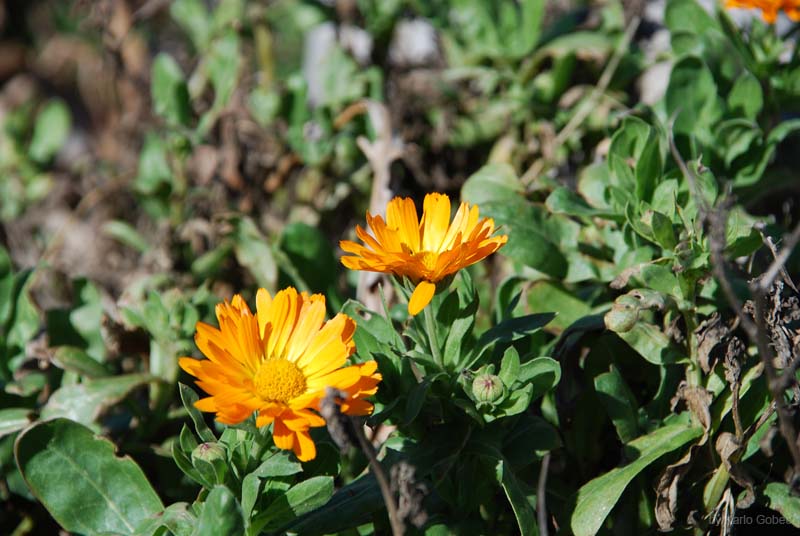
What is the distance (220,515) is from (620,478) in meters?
0.78

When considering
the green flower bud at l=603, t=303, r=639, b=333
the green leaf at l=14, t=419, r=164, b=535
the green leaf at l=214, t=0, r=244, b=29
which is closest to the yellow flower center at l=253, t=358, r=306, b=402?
the green leaf at l=14, t=419, r=164, b=535

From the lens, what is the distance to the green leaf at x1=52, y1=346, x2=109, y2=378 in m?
2.05

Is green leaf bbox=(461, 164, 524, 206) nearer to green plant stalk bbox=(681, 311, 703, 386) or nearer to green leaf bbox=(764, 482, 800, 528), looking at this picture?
green plant stalk bbox=(681, 311, 703, 386)

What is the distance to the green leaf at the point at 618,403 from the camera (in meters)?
1.74

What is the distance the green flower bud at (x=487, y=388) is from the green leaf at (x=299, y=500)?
12.0 inches

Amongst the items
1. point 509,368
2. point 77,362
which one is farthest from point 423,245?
point 77,362

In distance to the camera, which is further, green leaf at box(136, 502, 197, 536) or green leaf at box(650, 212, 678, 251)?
green leaf at box(650, 212, 678, 251)

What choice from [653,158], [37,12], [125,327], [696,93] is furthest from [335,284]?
[37,12]

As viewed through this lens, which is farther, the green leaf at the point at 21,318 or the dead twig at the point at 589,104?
the dead twig at the point at 589,104

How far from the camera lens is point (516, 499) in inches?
61.9

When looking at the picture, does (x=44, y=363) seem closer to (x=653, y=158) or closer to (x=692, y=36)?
(x=653, y=158)

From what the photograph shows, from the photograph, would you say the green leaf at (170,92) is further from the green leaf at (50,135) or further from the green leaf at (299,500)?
the green leaf at (299,500)

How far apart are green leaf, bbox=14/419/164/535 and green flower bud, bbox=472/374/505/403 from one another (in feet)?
2.40

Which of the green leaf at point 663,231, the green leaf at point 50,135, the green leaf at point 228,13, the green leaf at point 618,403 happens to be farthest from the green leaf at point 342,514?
the green leaf at point 50,135
